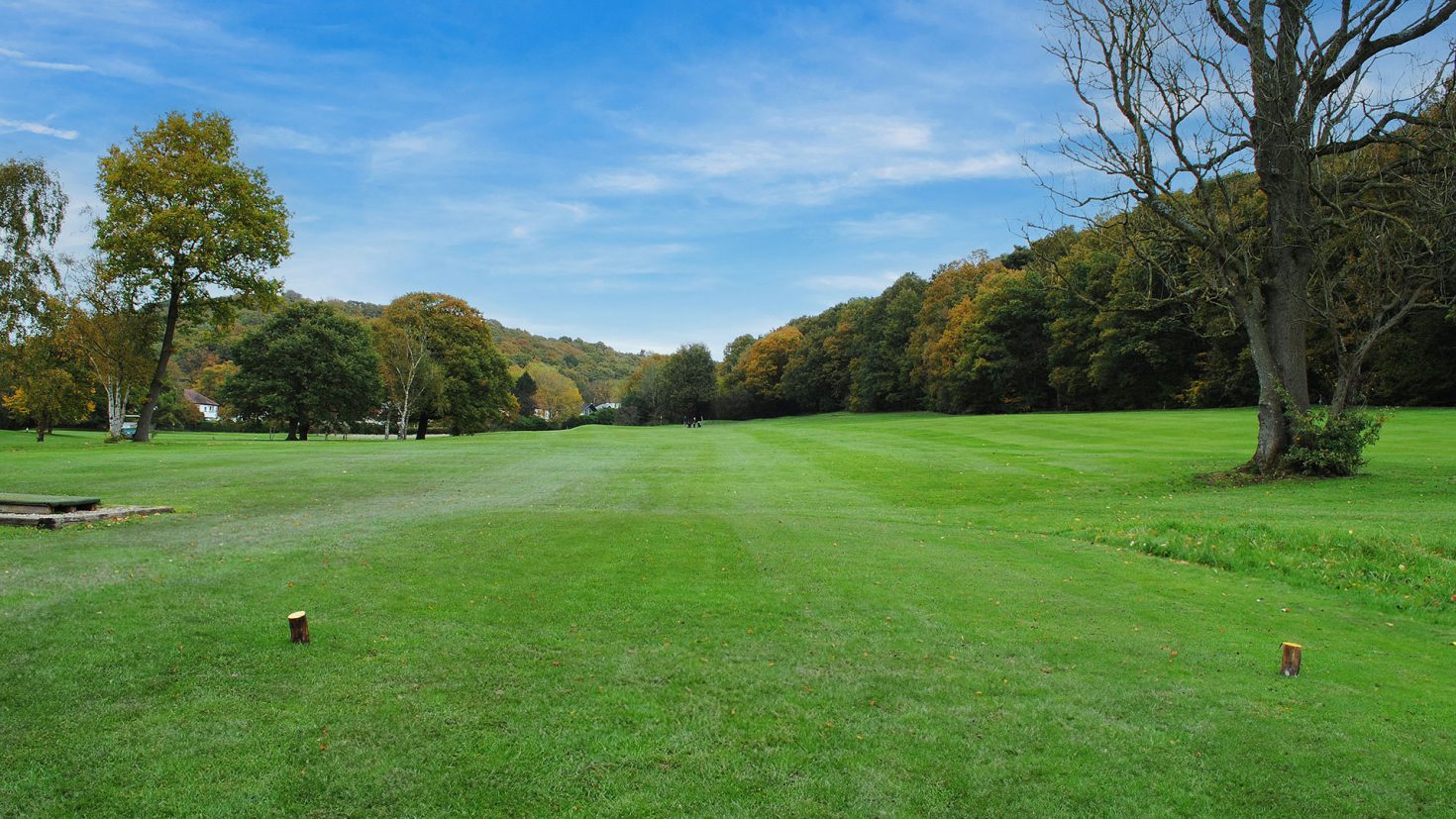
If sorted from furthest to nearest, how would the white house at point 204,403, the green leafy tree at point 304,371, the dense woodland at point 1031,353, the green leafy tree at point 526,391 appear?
the green leafy tree at point 526,391
the white house at point 204,403
the green leafy tree at point 304,371
the dense woodland at point 1031,353

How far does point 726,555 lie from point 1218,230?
15601mm

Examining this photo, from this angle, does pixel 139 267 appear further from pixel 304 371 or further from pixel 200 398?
pixel 200 398

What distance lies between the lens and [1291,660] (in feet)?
20.0

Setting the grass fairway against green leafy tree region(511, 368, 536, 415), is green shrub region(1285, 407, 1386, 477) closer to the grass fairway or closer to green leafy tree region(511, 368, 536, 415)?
the grass fairway

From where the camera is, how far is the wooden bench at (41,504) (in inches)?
448

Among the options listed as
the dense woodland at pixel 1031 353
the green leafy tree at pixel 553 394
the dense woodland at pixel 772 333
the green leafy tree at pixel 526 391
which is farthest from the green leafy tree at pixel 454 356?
the green leafy tree at pixel 553 394

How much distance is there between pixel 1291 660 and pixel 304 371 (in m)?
60.9

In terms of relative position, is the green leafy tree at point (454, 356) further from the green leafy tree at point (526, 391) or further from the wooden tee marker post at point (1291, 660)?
the wooden tee marker post at point (1291, 660)

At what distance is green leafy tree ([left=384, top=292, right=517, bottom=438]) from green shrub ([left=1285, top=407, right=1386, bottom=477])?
5799 centimetres

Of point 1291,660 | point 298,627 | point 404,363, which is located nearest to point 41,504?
point 298,627

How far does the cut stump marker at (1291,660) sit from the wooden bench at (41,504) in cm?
1603

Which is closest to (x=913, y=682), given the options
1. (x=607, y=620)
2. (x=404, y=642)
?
(x=607, y=620)

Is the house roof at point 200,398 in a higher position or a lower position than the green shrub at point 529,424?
higher

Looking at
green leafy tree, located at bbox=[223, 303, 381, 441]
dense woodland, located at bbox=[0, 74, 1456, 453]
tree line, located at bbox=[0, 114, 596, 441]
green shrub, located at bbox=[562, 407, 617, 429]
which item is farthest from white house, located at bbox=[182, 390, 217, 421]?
tree line, located at bbox=[0, 114, 596, 441]
